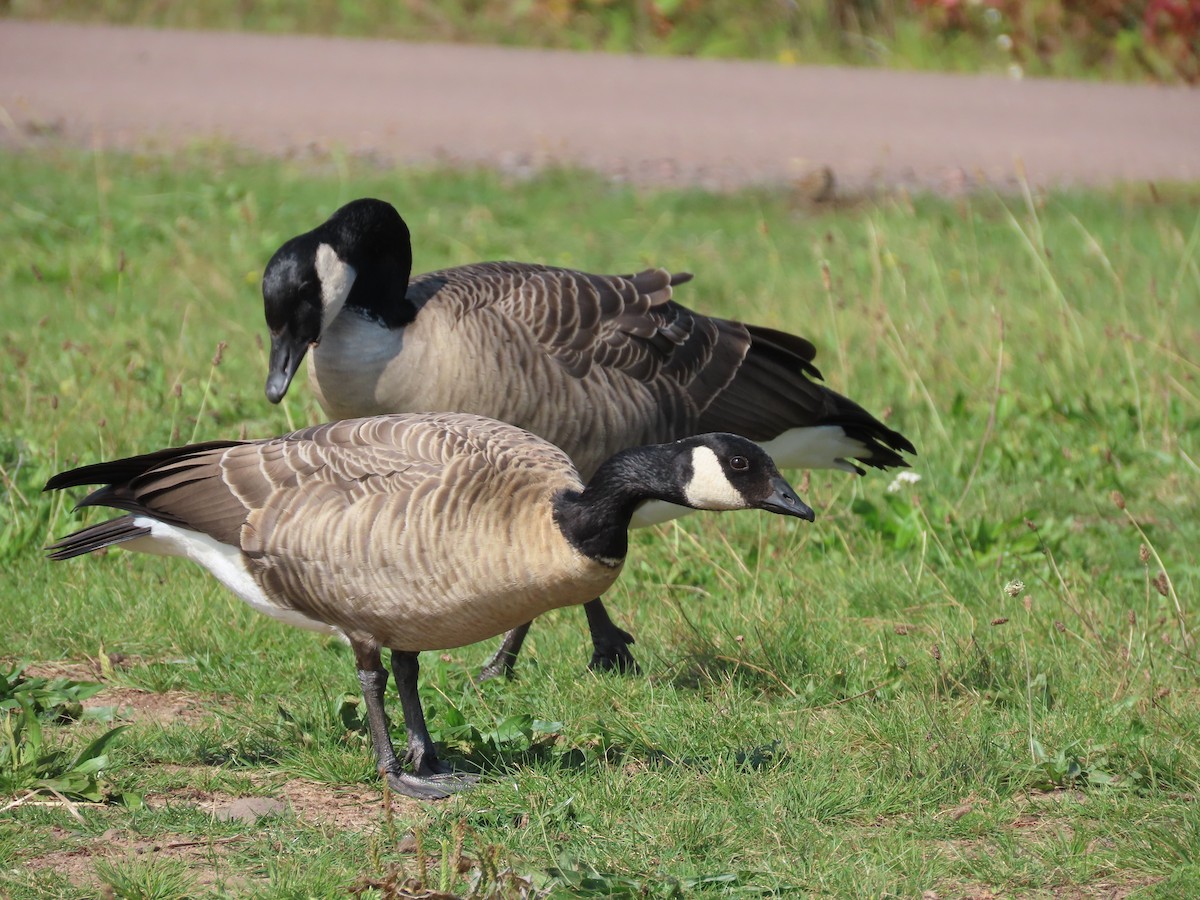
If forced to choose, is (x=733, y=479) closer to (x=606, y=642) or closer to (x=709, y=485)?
(x=709, y=485)

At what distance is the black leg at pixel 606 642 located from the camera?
459 cm

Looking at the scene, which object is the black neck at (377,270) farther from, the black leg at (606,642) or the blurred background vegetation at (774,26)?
the blurred background vegetation at (774,26)

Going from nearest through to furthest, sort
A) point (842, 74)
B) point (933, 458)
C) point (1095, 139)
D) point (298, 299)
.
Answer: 1. point (298, 299)
2. point (933, 458)
3. point (1095, 139)
4. point (842, 74)

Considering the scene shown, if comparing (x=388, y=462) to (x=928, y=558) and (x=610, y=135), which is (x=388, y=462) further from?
(x=610, y=135)

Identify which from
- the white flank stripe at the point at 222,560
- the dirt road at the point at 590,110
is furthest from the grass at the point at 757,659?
the dirt road at the point at 590,110

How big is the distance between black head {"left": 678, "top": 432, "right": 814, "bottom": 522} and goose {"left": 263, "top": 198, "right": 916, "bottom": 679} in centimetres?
100

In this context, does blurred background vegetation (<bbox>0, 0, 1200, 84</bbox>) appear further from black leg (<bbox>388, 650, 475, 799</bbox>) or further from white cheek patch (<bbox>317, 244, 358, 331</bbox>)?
black leg (<bbox>388, 650, 475, 799</bbox>)

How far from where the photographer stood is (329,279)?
4.78m

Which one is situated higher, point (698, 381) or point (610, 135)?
point (610, 135)

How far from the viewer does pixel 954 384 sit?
698 cm

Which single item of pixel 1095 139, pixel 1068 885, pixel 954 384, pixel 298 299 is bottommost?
pixel 1068 885

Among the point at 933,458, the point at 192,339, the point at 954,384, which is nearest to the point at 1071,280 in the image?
the point at 954,384

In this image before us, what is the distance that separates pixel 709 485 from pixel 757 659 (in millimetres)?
1033

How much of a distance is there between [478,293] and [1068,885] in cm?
278
